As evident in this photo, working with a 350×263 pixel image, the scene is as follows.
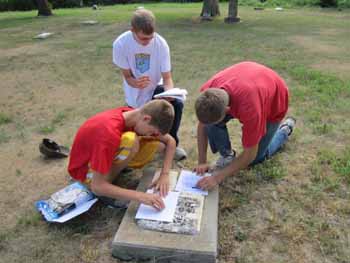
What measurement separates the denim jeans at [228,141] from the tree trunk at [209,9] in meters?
11.2

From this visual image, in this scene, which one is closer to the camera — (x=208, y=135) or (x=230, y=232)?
(x=230, y=232)

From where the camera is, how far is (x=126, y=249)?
2.29 metres

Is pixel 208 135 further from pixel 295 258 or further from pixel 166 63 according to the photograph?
pixel 295 258

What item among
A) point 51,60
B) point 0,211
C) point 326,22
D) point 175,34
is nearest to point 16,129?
point 0,211

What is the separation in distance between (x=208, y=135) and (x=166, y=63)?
73cm

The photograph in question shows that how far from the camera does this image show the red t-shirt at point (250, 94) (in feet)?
8.26

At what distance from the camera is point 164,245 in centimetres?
224

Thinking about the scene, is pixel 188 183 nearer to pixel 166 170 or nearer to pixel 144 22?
pixel 166 170

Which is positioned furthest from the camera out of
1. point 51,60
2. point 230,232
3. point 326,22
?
point 326,22

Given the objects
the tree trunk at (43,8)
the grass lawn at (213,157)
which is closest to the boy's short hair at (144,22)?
the grass lawn at (213,157)

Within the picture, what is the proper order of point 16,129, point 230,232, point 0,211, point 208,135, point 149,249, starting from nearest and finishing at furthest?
point 149,249 < point 230,232 < point 0,211 < point 208,135 < point 16,129

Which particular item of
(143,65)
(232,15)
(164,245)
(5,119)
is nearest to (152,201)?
(164,245)

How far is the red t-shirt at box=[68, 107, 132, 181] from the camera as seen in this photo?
7.84ft

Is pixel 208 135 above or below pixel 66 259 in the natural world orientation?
above
